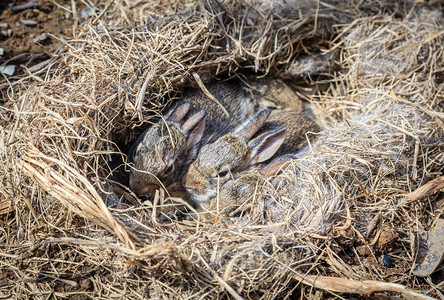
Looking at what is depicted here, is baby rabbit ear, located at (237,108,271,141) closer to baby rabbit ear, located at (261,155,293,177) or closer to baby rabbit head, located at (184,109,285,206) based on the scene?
baby rabbit head, located at (184,109,285,206)

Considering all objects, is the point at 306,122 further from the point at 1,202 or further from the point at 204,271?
the point at 1,202

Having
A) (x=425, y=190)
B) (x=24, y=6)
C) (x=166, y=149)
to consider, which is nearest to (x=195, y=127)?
(x=166, y=149)

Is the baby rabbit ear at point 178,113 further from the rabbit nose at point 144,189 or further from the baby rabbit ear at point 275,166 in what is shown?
the baby rabbit ear at point 275,166

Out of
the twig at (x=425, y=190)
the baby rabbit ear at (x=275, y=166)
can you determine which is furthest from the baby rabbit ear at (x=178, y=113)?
the twig at (x=425, y=190)

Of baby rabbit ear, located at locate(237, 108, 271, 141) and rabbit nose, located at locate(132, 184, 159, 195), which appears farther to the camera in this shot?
baby rabbit ear, located at locate(237, 108, 271, 141)

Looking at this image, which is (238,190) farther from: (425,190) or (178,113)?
(425,190)

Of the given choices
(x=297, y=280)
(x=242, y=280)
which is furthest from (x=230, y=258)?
(x=297, y=280)

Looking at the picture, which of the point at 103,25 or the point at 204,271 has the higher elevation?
the point at 103,25

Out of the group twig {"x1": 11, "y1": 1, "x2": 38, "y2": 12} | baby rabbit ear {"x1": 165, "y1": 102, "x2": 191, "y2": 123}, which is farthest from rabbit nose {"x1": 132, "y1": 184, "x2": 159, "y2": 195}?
twig {"x1": 11, "y1": 1, "x2": 38, "y2": 12}
